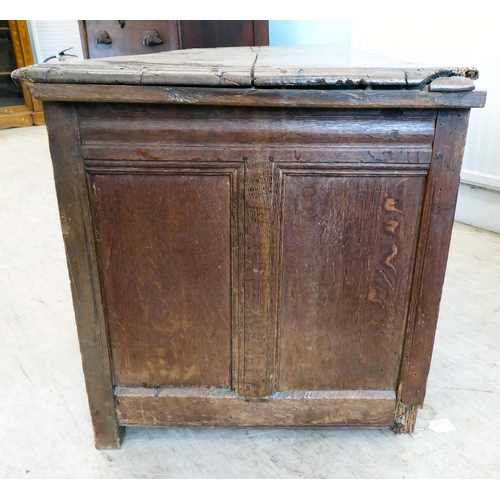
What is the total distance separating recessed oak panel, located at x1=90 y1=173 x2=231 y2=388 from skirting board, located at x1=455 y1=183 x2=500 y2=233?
6.30 feet

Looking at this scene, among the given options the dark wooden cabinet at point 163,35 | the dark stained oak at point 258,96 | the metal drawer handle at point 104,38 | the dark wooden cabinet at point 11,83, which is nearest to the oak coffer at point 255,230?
the dark stained oak at point 258,96

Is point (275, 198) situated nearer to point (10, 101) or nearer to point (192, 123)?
point (192, 123)

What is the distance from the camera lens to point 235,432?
127 cm

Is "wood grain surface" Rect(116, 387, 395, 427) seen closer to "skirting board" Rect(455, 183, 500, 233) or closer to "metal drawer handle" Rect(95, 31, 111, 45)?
"skirting board" Rect(455, 183, 500, 233)

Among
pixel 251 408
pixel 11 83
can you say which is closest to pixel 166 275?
pixel 251 408

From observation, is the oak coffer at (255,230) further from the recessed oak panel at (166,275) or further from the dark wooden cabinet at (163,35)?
the dark wooden cabinet at (163,35)

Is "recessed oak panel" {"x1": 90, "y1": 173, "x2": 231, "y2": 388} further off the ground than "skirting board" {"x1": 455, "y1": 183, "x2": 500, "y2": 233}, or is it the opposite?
"recessed oak panel" {"x1": 90, "y1": 173, "x2": 231, "y2": 388}

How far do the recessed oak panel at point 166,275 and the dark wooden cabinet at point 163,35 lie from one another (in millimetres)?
1602

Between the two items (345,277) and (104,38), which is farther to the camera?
(104,38)

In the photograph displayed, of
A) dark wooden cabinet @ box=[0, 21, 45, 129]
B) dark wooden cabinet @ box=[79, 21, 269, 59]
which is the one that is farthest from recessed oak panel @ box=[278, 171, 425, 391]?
dark wooden cabinet @ box=[0, 21, 45, 129]

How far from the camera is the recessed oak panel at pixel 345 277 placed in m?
1.01

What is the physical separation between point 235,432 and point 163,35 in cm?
192

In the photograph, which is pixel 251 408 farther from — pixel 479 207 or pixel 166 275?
pixel 479 207

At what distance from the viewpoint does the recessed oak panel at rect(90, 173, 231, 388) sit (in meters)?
1.01
